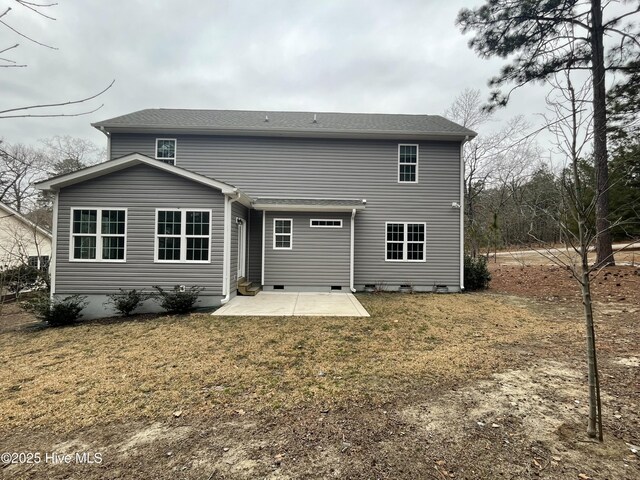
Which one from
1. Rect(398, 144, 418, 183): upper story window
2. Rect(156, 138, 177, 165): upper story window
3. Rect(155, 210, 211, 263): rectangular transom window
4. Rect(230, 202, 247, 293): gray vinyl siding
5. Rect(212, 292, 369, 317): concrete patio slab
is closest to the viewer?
Rect(212, 292, 369, 317): concrete patio slab

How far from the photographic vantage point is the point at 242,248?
1017 centimetres

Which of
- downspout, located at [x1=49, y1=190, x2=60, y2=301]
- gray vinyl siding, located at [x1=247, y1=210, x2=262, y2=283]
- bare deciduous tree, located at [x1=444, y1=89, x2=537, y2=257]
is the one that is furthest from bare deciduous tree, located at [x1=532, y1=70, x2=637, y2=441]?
bare deciduous tree, located at [x1=444, y1=89, x2=537, y2=257]

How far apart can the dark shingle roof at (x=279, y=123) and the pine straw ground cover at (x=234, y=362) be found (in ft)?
22.2

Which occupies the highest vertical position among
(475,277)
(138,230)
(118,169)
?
(118,169)

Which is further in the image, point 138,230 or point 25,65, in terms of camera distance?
point 138,230

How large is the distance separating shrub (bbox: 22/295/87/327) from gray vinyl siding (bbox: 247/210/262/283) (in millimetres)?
5039

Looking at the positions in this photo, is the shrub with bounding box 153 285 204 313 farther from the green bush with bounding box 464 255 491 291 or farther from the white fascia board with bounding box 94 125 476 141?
the green bush with bounding box 464 255 491 291

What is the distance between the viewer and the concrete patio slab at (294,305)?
741 centimetres

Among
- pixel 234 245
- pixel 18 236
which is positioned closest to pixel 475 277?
pixel 234 245

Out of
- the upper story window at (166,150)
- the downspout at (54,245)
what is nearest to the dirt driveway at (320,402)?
the downspout at (54,245)

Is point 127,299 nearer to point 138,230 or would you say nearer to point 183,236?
point 138,230

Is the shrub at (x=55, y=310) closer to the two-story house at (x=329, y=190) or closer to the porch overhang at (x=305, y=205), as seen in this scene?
the two-story house at (x=329, y=190)

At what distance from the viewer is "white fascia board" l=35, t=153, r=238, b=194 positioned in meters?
7.69

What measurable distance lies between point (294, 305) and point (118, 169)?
621 cm
